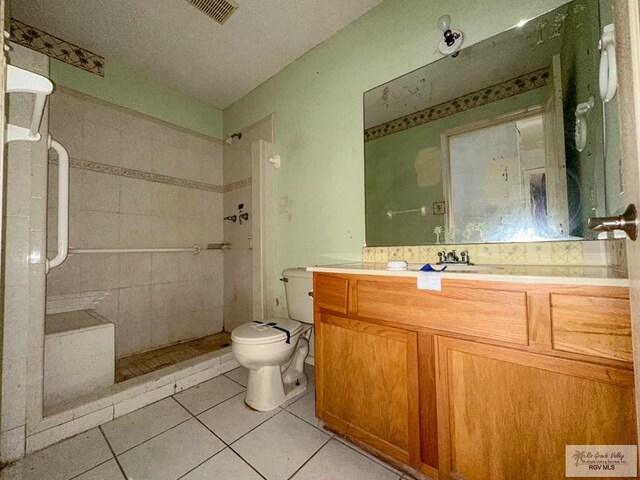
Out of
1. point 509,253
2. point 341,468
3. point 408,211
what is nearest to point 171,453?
point 341,468

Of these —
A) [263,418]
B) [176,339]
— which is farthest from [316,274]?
[176,339]

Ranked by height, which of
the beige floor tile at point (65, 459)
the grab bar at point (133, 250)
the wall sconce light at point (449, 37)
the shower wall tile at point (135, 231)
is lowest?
the beige floor tile at point (65, 459)

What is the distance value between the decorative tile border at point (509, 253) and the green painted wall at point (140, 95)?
2.36 meters

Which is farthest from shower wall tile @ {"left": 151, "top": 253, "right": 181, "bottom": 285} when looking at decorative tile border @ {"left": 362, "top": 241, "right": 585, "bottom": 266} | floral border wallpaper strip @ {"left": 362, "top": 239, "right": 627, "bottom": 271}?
floral border wallpaper strip @ {"left": 362, "top": 239, "right": 627, "bottom": 271}

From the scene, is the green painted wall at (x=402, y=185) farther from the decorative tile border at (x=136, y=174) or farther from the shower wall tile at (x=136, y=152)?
the shower wall tile at (x=136, y=152)

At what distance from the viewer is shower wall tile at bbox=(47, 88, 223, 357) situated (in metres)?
1.93

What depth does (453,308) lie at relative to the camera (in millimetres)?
872

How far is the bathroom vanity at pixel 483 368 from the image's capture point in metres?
0.66

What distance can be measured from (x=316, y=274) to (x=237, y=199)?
5.53ft

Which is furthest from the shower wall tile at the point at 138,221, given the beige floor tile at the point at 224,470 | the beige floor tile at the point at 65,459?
the beige floor tile at the point at 224,470

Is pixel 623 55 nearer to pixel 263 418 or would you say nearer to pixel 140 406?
pixel 263 418

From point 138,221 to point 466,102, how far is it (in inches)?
100

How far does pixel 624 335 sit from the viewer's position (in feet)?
2.04

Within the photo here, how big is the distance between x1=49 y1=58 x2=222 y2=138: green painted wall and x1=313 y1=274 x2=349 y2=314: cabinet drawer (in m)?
2.26
